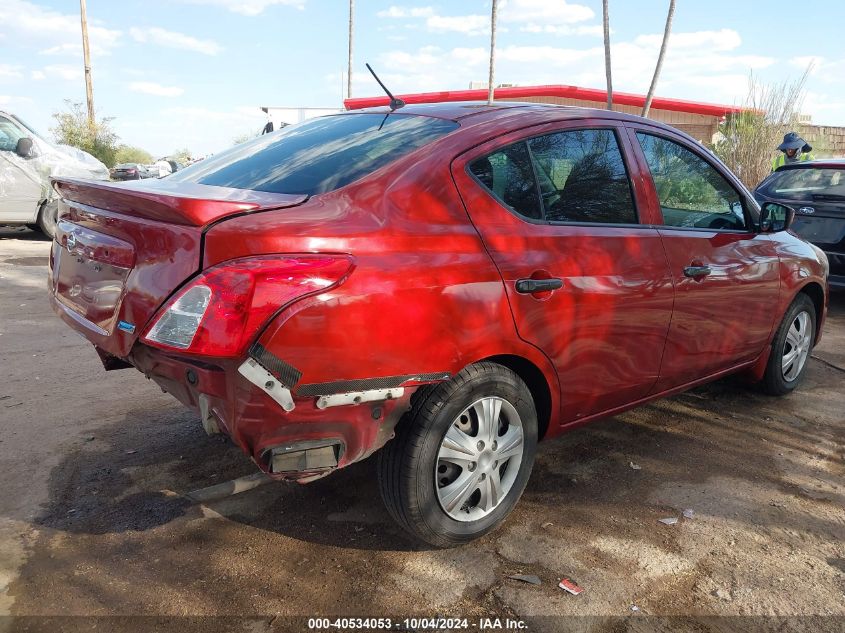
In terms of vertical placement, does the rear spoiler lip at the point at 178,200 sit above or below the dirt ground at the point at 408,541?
above

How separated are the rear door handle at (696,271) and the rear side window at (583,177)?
0.41 meters

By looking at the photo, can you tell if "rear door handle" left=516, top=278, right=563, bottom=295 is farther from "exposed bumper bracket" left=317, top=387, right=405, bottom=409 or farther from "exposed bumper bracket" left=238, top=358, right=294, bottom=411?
"exposed bumper bracket" left=238, top=358, right=294, bottom=411

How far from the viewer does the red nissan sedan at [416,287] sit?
2225mm

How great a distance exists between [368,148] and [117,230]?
1.01 metres

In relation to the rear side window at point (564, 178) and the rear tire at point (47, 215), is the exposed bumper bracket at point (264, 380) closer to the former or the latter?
the rear side window at point (564, 178)

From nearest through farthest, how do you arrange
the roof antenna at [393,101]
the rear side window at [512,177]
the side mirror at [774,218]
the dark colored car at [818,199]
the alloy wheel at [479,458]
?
the alloy wheel at [479,458]
the rear side window at [512,177]
the roof antenna at [393,101]
the side mirror at [774,218]
the dark colored car at [818,199]

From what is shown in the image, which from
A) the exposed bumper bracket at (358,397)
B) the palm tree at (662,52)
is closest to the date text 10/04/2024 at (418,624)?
the exposed bumper bracket at (358,397)

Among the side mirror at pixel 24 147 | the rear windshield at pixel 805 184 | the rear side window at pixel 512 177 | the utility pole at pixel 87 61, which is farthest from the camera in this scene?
the utility pole at pixel 87 61

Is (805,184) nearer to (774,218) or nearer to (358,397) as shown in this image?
(774,218)

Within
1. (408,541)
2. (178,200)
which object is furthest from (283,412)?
(408,541)

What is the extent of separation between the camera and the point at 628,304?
316 centimetres

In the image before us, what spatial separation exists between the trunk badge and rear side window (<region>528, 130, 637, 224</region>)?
166 cm

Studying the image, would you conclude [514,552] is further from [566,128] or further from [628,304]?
[566,128]

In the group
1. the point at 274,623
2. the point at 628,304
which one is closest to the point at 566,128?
the point at 628,304
